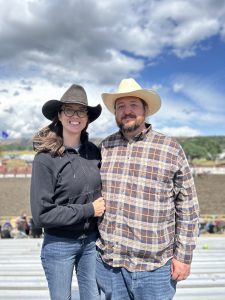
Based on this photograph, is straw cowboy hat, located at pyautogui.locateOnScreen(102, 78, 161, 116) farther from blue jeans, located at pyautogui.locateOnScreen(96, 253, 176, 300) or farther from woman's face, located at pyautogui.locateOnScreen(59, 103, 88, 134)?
blue jeans, located at pyautogui.locateOnScreen(96, 253, 176, 300)

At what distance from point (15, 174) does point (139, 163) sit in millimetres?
42379

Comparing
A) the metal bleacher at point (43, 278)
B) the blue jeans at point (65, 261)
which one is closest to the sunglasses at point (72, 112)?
the blue jeans at point (65, 261)

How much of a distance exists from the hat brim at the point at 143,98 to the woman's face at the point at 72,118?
8.2 inches

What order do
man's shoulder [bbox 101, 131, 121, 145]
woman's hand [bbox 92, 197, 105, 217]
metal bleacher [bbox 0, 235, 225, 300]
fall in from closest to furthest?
woman's hand [bbox 92, 197, 105, 217] → man's shoulder [bbox 101, 131, 121, 145] → metal bleacher [bbox 0, 235, 225, 300]

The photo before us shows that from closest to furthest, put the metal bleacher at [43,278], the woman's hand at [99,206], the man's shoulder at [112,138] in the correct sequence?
1. the woman's hand at [99,206]
2. the man's shoulder at [112,138]
3. the metal bleacher at [43,278]

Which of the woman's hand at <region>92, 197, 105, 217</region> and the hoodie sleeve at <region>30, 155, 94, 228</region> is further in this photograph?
the woman's hand at <region>92, 197, 105, 217</region>

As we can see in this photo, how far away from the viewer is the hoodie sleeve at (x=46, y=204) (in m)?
2.15

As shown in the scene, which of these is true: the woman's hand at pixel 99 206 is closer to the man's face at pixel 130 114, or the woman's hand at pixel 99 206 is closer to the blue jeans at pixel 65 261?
the blue jeans at pixel 65 261

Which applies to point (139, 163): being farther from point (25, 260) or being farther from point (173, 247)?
point (25, 260)

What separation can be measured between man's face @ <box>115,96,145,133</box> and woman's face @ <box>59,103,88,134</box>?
0.76 feet

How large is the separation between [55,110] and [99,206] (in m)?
0.69

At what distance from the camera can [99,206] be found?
2.28 meters

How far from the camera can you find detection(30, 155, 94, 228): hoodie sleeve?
2.15 meters

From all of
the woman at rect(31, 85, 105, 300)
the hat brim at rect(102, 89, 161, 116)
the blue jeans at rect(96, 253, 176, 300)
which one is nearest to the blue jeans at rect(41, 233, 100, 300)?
the woman at rect(31, 85, 105, 300)
